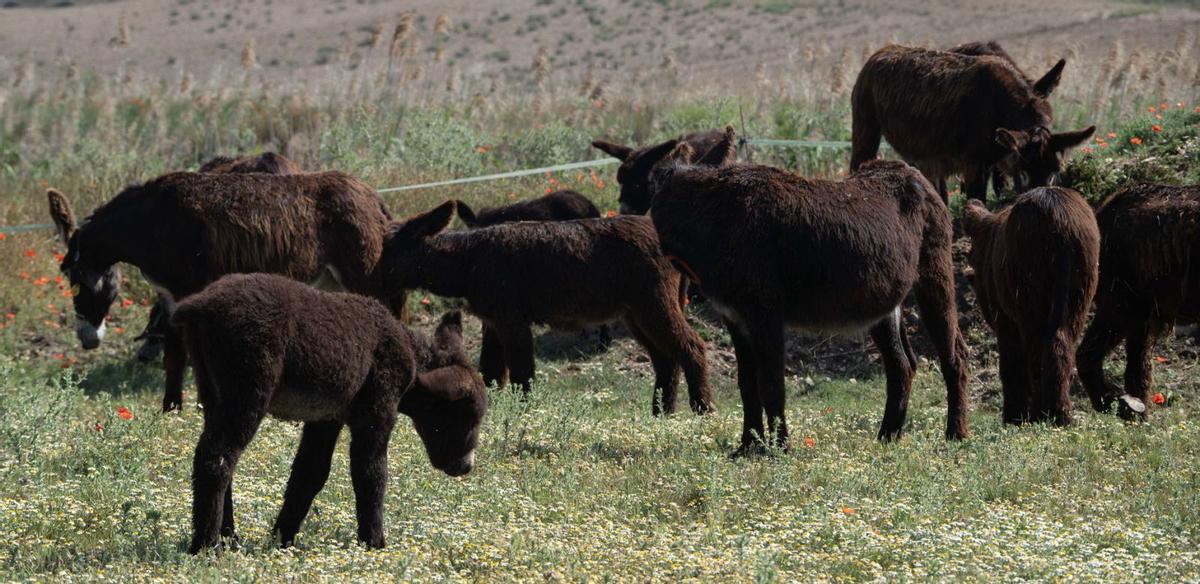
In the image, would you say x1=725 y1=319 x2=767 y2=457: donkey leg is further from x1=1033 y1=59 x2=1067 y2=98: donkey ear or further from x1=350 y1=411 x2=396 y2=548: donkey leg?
x1=1033 y1=59 x2=1067 y2=98: donkey ear

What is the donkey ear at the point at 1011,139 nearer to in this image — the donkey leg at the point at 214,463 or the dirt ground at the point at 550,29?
the donkey leg at the point at 214,463

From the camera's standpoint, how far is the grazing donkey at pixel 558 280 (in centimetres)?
1274

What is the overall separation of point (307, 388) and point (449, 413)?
42.6 inches

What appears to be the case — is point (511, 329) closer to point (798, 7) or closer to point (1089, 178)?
point (1089, 178)

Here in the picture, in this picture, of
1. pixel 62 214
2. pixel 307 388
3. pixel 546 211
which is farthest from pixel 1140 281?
pixel 62 214

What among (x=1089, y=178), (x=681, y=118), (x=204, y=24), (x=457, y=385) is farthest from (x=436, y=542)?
(x=204, y=24)

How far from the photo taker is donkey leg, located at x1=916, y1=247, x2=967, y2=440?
10.8 meters

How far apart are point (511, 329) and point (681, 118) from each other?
11070mm

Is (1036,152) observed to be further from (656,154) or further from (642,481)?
(642,481)

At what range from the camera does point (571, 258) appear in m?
12.8

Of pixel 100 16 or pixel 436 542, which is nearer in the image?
pixel 436 542

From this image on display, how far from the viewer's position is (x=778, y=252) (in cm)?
985

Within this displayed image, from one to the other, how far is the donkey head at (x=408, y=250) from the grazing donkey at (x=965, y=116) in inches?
158

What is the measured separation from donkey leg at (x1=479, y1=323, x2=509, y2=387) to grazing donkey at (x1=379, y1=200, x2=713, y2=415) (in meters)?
0.54
